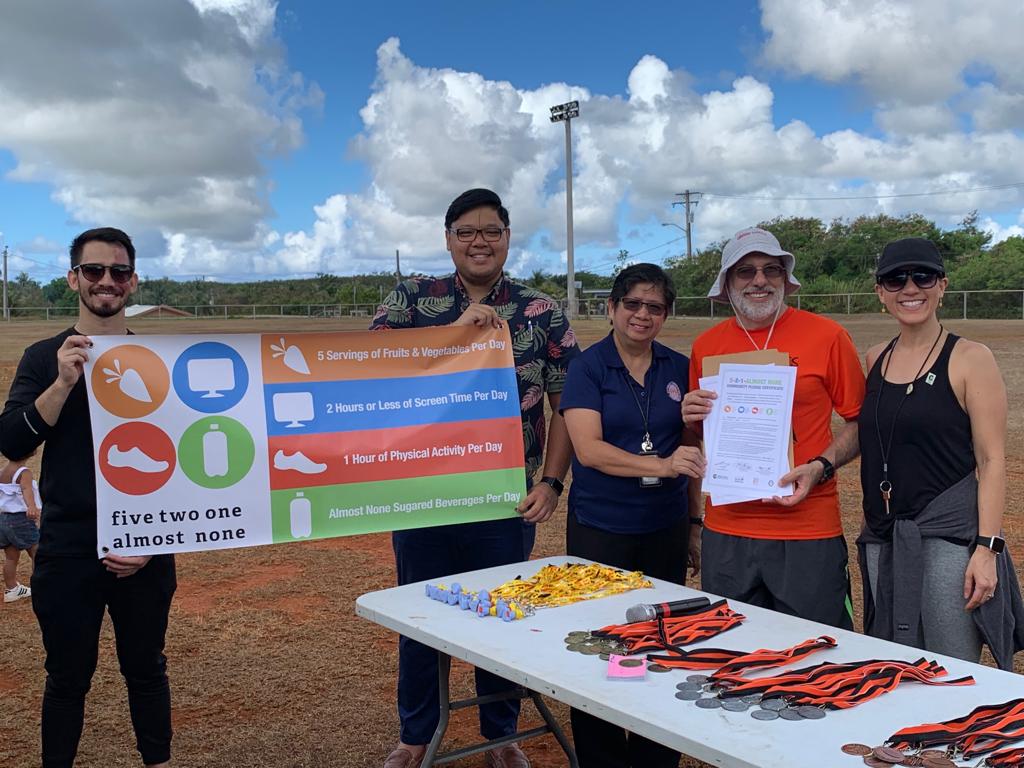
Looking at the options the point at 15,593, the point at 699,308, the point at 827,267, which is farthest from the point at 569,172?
the point at 15,593

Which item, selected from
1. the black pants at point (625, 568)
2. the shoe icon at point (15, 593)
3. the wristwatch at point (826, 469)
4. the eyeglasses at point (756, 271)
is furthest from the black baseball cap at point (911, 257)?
the shoe icon at point (15, 593)

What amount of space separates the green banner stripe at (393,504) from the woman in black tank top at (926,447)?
1.57m

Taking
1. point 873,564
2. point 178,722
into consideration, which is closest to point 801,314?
point 873,564

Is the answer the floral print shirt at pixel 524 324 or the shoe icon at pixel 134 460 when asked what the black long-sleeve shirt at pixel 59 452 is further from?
the floral print shirt at pixel 524 324

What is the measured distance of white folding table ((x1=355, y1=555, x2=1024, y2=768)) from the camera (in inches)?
85.1

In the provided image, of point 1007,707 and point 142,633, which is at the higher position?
point 1007,707

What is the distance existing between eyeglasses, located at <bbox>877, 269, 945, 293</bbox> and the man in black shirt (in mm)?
2811

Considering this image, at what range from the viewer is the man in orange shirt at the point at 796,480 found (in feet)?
11.6

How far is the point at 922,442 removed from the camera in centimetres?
326

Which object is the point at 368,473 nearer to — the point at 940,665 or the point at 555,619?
the point at 555,619

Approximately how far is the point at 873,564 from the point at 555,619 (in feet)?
3.97

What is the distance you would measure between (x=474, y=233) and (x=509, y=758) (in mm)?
2413

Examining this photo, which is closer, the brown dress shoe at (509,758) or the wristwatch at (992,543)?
the wristwatch at (992,543)

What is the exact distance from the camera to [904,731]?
85.4 inches
